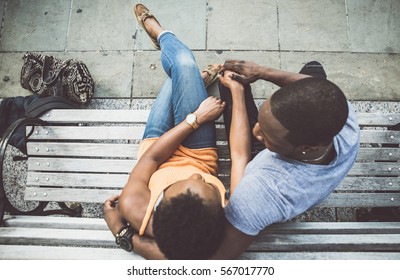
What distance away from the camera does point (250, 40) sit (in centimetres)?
343

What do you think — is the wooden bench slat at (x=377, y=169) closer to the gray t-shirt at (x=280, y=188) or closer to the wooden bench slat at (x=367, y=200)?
the wooden bench slat at (x=367, y=200)

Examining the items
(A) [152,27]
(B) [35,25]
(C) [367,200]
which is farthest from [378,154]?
(B) [35,25]

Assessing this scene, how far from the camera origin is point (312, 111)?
143 centimetres

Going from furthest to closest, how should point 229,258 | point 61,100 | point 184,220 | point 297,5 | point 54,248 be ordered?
point 297,5
point 61,100
point 54,248
point 229,258
point 184,220

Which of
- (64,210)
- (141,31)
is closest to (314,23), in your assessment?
(141,31)

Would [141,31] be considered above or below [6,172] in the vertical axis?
above

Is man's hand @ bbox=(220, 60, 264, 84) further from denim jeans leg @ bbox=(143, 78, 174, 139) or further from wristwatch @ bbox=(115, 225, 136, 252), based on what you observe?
wristwatch @ bbox=(115, 225, 136, 252)

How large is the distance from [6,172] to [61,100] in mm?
1114

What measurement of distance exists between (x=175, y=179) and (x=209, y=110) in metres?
0.56

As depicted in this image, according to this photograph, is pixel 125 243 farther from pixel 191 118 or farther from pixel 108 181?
pixel 191 118

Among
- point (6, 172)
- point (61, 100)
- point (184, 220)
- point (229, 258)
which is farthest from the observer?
point (6, 172)

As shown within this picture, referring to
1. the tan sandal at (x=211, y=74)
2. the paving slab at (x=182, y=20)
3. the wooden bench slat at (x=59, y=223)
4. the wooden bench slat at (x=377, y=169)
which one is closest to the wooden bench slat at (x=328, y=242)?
the wooden bench slat at (x=377, y=169)
